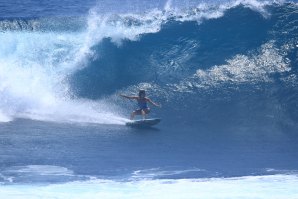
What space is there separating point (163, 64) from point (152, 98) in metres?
2.44

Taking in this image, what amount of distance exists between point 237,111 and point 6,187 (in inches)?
343

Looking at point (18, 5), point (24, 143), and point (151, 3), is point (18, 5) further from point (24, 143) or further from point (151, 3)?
point (24, 143)

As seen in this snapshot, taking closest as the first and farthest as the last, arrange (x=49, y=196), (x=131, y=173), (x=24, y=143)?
(x=49, y=196) → (x=131, y=173) → (x=24, y=143)

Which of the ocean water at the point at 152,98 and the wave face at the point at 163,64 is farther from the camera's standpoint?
the wave face at the point at 163,64

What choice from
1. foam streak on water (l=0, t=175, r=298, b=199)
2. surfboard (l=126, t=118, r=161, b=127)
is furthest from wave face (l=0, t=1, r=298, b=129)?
foam streak on water (l=0, t=175, r=298, b=199)

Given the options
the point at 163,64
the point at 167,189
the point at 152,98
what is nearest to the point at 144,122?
the point at 152,98

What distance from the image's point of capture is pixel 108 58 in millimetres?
23625

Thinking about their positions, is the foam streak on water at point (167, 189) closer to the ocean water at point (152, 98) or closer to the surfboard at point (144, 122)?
the ocean water at point (152, 98)

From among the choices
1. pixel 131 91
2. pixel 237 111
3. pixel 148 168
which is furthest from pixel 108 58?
pixel 148 168

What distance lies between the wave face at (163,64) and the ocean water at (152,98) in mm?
40

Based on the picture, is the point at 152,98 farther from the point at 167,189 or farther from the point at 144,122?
the point at 167,189

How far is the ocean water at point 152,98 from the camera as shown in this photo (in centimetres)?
1490

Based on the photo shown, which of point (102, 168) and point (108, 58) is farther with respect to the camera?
point (108, 58)

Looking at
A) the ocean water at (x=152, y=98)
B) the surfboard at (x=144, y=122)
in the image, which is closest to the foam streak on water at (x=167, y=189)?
the ocean water at (x=152, y=98)
